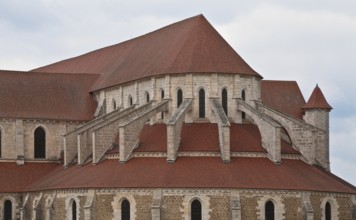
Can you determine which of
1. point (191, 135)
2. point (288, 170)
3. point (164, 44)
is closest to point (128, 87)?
point (164, 44)

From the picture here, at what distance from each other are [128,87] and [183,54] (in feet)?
24.1

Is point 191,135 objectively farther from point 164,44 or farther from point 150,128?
point 164,44

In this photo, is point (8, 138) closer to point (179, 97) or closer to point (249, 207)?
point (179, 97)

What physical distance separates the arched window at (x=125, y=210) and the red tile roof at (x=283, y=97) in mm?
27705

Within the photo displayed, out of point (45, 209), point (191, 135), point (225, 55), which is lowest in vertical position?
point (45, 209)

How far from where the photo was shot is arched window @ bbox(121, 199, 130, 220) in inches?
3704

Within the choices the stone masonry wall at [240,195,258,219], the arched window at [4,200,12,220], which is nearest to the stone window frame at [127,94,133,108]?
the arched window at [4,200,12,220]

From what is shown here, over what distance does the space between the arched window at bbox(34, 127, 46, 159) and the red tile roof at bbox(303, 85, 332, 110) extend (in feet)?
84.5

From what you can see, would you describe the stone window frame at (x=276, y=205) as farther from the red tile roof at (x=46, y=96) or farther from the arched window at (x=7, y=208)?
the red tile roof at (x=46, y=96)

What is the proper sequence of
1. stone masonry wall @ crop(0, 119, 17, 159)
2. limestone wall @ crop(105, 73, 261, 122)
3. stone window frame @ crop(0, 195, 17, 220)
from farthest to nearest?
stone masonry wall @ crop(0, 119, 17, 159), stone window frame @ crop(0, 195, 17, 220), limestone wall @ crop(105, 73, 261, 122)

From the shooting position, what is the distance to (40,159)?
10975cm

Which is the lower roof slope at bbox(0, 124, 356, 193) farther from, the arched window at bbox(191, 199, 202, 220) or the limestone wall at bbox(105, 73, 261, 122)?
the limestone wall at bbox(105, 73, 261, 122)

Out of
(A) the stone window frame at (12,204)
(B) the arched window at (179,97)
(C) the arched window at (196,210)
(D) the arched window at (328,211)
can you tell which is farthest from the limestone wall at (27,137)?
(D) the arched window at (328,211)

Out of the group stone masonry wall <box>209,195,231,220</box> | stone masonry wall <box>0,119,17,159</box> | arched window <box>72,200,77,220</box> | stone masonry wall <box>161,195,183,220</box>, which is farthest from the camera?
stone masonry wall <box>0,119,17,159</box>
